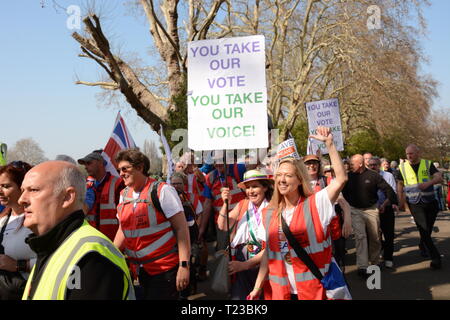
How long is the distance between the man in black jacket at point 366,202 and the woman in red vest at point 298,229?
434 cm

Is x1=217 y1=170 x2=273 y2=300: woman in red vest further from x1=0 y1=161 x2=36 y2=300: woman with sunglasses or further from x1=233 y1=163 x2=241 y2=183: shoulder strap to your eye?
x1=233 y1=163 x2=241 y2=183: shoulder strap

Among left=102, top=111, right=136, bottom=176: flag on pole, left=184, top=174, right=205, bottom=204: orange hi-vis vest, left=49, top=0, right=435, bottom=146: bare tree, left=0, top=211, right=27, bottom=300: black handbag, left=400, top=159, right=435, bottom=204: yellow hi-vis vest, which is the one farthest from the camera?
left=49, top=0, right=435, bottom=146: bare tree

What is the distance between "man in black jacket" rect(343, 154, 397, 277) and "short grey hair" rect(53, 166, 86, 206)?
6108 mm

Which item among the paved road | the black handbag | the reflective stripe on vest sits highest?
the reflective stripe on vest

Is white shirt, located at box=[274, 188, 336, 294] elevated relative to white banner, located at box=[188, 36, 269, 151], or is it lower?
lower

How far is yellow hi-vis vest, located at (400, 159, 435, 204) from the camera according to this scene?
7766 mm

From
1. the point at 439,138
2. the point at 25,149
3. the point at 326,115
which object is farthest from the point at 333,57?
the point at 25,149

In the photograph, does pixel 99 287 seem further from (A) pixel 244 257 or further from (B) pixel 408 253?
(B) pixel 408 253

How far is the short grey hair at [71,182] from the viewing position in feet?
6.66

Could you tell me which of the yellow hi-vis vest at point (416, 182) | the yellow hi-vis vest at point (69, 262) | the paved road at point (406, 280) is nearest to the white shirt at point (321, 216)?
the yellow hi-vis vest at point (69, 262)

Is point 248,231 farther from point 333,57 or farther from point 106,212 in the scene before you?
point 333,57

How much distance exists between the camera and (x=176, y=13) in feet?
59.4

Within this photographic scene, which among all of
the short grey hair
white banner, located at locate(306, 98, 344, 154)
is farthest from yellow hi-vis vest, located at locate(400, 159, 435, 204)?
the short grey hair

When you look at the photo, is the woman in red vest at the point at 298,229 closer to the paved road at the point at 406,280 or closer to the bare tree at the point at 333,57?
the paved road at the point at 406,280
